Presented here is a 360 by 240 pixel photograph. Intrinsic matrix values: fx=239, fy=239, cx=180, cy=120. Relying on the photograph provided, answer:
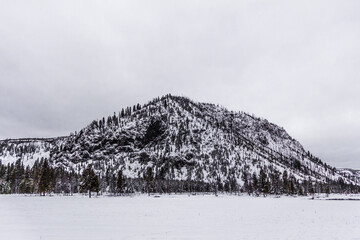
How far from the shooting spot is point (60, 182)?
160125mm

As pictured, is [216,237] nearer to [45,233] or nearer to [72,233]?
[72,233]

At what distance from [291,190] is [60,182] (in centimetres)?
15598

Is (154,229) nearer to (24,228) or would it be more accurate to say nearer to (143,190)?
(24,228)

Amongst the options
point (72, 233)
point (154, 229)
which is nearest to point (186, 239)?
point (154, 229)

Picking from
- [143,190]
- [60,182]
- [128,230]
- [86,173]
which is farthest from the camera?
[143,190]

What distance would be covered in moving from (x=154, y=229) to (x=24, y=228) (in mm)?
13215

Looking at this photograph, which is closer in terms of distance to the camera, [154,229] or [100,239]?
[100,239]

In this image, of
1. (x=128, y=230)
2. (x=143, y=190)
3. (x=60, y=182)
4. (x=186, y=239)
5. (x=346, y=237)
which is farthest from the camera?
(x=143, y=190)

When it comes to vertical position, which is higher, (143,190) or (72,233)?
(72,233)

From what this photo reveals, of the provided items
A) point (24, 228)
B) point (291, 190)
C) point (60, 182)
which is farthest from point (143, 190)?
point (24, 228)

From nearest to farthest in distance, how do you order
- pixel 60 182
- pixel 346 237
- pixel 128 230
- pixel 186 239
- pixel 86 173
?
pixel 186 239 < pixel 346 237 < pixel 128 230 < pixel 86 173 < pixel 60 182

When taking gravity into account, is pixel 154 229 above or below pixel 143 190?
above

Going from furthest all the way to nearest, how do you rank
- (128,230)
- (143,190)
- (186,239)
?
1. (143,190)
2. (128,230)
3. (186,239)

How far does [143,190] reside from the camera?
6988 inches
